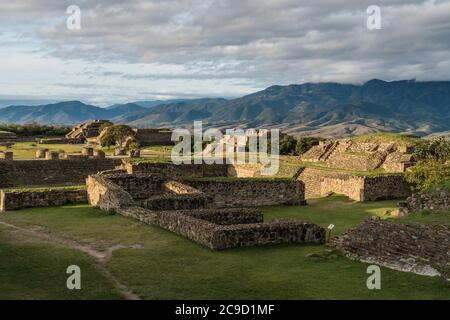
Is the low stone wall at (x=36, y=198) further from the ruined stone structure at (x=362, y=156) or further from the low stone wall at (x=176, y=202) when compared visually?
the ruined stone structure at (x=362, y=156)

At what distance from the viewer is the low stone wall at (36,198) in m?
25.2

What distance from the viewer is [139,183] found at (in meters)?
28.6

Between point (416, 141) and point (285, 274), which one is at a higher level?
point (416, 141)

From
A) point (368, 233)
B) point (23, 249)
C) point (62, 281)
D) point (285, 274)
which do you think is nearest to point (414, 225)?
point (368, 233)

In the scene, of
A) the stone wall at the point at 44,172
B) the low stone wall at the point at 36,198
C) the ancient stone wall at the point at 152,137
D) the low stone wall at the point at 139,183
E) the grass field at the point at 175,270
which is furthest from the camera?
the ancient stone wall at the point at 152,137

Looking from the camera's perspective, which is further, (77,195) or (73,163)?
(73,163)

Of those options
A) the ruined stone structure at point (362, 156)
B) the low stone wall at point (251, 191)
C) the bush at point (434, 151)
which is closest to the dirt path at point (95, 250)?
the low stone wall at point (251, 191)

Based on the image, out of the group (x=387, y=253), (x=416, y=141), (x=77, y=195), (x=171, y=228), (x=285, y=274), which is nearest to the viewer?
(x=285, y=274)

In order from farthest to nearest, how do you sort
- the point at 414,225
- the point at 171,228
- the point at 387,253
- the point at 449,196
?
1. the point at 449,196
2. the point at 171,228
3. the point at 414,225
4. the point at 387,253

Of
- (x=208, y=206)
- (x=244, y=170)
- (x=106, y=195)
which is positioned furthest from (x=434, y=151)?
(x=106, y=195)

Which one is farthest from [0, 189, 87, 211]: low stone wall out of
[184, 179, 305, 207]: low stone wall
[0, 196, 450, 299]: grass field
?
[184, 179, 305, 207]: low stone wall

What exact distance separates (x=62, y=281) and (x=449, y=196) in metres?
15.5

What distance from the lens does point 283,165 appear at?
46688 millimetres

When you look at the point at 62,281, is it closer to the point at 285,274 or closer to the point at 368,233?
the point at 285,274
